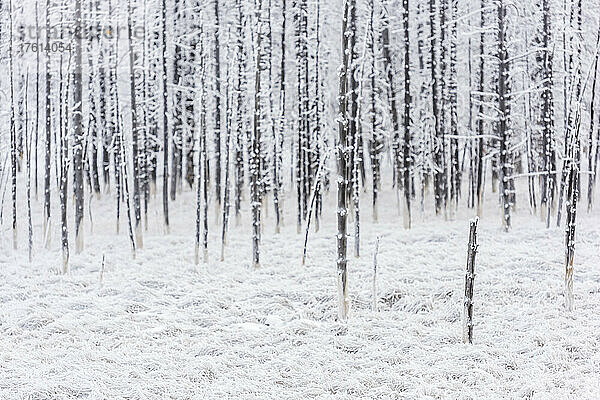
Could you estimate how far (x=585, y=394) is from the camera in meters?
6.03

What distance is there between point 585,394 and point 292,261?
8927 mm

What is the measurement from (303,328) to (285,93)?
46.3ft

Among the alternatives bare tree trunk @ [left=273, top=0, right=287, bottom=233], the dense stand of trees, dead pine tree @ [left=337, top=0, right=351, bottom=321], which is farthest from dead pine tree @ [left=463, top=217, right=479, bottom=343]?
bare tree trunk @ [left=273, top=0, right=287, bottom=233]

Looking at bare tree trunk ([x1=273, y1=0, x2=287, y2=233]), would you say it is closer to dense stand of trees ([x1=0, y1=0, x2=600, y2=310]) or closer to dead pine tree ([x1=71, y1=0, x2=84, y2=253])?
dense stand of trees ([x1=0, y1=0, x2=600, y2=310])

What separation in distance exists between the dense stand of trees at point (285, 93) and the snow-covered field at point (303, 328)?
86.5 inches

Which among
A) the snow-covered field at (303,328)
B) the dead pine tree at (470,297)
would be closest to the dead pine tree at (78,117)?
the snow-covered field at (303,328)

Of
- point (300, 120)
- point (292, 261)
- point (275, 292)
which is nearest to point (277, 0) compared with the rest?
point (300, 120)

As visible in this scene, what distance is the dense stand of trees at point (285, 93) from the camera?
16422 mm

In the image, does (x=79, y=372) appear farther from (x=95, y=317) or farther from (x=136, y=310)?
(x=136, y=310)

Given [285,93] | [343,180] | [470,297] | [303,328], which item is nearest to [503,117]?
[285,93]

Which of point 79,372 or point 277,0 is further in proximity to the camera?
point 277,0

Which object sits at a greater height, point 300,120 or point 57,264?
point 300,120

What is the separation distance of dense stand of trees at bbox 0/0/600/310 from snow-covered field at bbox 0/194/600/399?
2.20 metres

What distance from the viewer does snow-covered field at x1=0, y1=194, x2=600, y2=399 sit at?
262 inches
